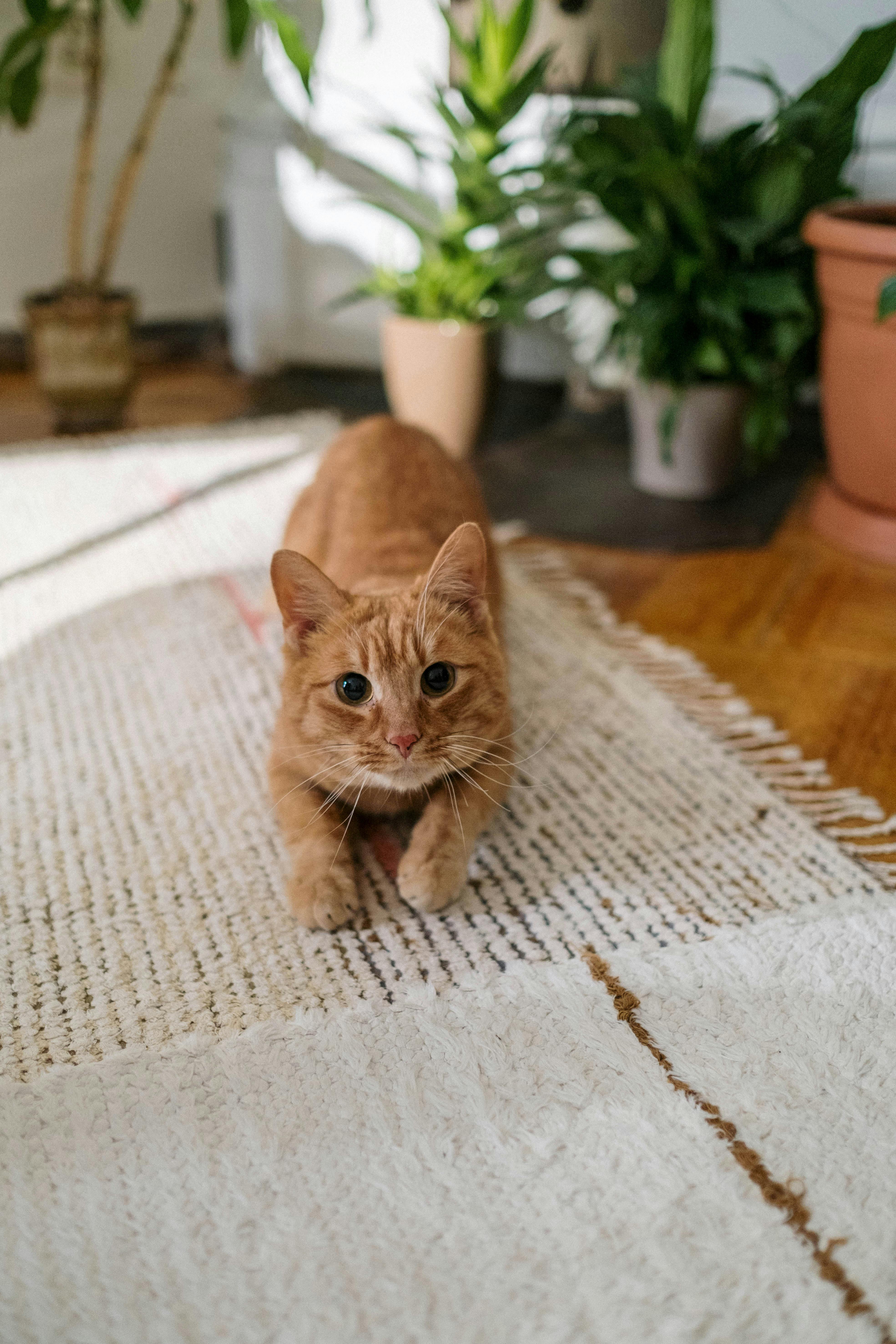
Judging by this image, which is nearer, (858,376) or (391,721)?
(391,721)

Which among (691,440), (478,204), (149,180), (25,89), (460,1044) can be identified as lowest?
(460,1044)

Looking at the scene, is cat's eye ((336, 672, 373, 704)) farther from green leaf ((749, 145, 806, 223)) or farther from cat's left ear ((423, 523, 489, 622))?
green leaf ((749, 145, 806, 223))

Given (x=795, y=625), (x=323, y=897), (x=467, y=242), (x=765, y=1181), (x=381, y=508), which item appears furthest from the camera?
(x=467, y=242)

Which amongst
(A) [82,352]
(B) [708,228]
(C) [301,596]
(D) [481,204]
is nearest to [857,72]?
(B) [708,228]

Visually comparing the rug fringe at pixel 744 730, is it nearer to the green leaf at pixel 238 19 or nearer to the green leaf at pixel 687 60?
the green leaf at pixel 687 60

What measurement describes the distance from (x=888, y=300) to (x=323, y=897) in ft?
3.59

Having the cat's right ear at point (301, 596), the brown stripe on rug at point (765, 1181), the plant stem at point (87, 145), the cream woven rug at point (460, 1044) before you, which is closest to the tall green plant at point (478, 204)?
the plant stem at point (87, 145)

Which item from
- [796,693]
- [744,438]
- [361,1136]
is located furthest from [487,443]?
[361,1136]

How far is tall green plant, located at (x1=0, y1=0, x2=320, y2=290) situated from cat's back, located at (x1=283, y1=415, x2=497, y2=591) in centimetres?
66

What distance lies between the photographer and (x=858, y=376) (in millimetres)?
1713

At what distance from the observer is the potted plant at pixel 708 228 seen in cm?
167

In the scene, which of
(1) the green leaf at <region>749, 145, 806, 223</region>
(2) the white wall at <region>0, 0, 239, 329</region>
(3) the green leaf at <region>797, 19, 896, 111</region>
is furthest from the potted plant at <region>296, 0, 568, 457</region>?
(2) the white wall at <region>0, 0, 239, 329</region>

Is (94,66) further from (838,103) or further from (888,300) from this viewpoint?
(888,300)

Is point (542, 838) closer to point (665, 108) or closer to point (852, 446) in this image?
point (852, 446)
